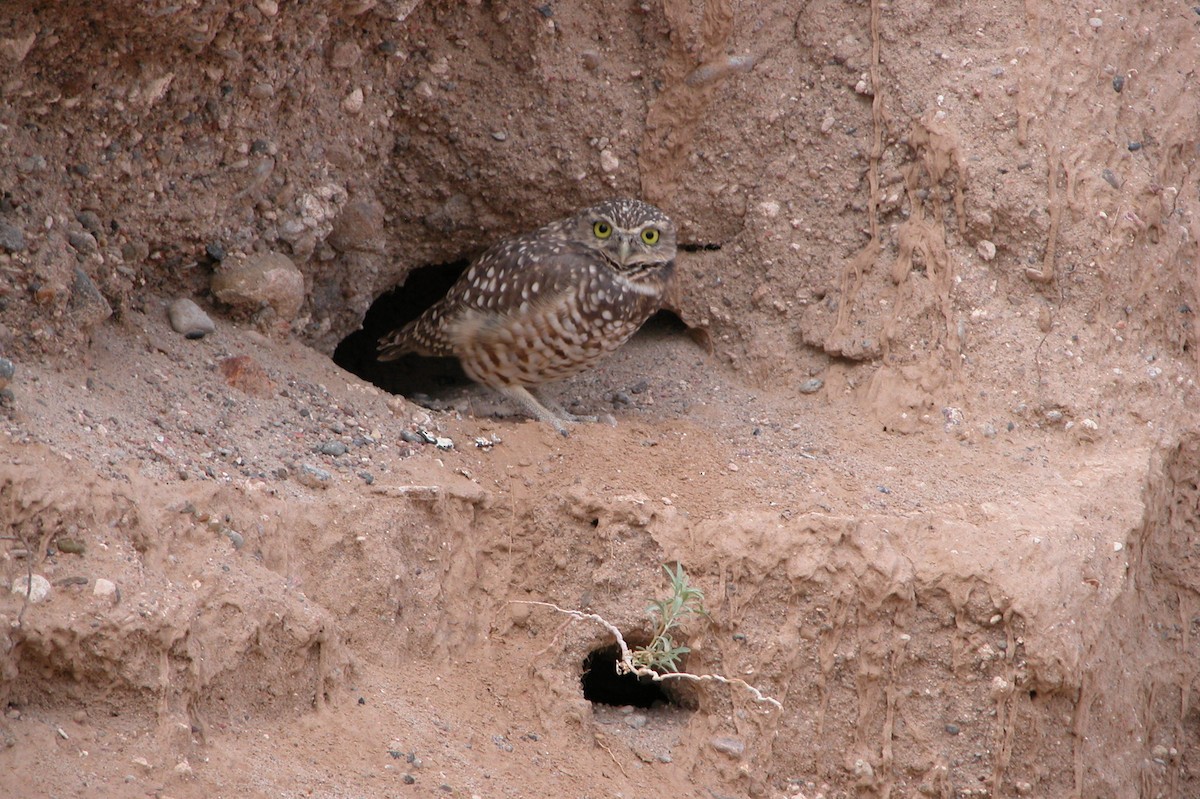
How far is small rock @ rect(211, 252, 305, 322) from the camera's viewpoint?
13.1 feet

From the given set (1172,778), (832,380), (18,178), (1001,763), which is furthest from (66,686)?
(1172,778)

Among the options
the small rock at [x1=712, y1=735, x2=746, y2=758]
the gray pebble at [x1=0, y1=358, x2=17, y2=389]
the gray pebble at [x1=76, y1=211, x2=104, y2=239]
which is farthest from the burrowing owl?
the gray pebble at [x1=0, y1=358, x2=17, y2=389]

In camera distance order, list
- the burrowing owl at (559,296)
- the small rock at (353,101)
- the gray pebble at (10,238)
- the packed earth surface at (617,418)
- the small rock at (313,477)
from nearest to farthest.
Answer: the packed earth surface at (617,418), the gray pebble at (10,238), the small rock at (313,477), the small rock at (353,101), the burrowing owl at (559,296)

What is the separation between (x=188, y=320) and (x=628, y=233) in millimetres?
1603

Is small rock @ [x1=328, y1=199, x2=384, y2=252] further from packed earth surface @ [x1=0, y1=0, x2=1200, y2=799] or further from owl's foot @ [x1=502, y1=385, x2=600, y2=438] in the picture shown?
owl's foot @ [x1=502, y1=385, x2=600, y2=438]

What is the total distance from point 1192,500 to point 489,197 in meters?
2.81

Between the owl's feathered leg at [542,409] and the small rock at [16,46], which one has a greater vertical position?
the small rock at [16,46]

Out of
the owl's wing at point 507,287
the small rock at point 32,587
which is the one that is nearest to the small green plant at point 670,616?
the owl's wing at point 507,287

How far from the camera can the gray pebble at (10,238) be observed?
3154 mm

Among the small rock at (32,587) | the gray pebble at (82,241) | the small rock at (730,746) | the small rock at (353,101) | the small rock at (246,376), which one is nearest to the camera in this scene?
the small rock at (32,587)

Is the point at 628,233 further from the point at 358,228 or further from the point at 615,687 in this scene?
the point at 615,687

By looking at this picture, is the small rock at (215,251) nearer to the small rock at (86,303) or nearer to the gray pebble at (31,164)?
the small rock at (86,303)

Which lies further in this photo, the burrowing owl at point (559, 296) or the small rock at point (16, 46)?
the burrowing owl at point (559, 296)

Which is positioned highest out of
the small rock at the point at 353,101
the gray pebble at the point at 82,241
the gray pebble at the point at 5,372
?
the small rock at the point at 353,101
